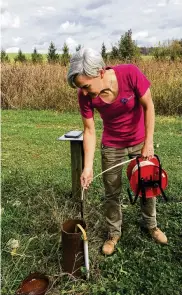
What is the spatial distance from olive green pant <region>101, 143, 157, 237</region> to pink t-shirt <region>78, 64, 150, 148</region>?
0.06 metres

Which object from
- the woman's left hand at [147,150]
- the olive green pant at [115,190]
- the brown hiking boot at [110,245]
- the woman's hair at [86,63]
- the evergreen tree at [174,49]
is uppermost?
the evergreen tree at [174,49]

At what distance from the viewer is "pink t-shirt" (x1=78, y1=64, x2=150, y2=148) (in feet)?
8.36

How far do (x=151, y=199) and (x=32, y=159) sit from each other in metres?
3.17

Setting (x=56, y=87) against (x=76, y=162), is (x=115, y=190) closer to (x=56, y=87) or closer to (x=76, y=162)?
(x=76, y=162)

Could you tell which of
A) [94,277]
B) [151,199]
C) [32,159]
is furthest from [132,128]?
[32,159]

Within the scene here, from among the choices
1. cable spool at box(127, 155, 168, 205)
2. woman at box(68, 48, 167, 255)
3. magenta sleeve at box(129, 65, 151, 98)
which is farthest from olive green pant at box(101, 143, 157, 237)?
magenta sleeve at box(129, 65, 151, 98)

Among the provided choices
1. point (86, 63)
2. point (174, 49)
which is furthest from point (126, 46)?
point (86, 63)

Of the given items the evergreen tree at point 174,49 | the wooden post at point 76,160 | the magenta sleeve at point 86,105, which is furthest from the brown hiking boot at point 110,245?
the evergreen tree at point 174,49

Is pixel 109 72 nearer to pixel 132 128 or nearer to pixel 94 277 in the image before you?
pixel 132 128

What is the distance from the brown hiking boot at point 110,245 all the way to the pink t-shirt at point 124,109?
2.82 ft

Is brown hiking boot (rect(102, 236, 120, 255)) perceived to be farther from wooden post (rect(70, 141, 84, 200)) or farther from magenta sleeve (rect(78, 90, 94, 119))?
magenta sleeve (rect(78, 90, 94, 119))

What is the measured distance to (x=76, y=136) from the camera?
11.4ft

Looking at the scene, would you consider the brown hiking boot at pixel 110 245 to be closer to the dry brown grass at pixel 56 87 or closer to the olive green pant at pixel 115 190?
the olive green pant at pixel 115 190

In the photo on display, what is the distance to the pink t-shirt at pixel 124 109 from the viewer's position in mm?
2547
